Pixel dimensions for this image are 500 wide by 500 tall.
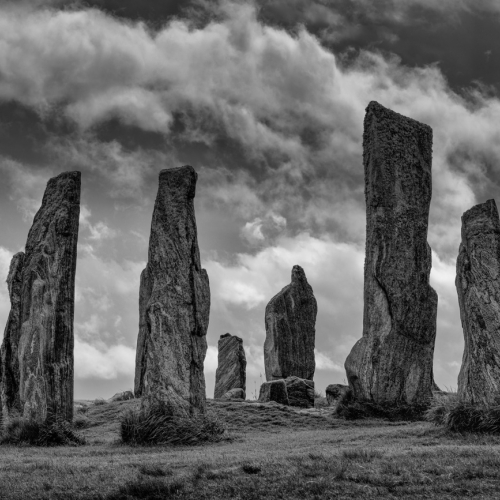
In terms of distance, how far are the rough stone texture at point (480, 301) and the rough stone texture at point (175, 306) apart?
6.51 meters

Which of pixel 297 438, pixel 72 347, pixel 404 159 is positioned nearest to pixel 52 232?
pixel 72 347

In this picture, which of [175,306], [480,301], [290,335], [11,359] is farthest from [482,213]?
[290,335]

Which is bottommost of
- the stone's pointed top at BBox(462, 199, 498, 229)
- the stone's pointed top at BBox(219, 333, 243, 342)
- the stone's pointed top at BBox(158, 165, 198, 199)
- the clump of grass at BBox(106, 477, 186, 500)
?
the clump of grass at BBox(106, 477, 186, 500)

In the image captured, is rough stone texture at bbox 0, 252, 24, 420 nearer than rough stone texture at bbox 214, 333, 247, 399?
Yes

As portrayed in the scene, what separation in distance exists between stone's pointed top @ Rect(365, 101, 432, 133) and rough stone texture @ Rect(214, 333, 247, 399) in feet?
48.8

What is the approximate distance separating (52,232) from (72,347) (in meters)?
3.22

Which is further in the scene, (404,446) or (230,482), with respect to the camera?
(404,446)

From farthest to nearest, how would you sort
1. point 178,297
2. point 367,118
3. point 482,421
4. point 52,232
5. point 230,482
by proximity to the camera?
point 367,118
point 52,232
point 178,297
point 482,421
point 230,482

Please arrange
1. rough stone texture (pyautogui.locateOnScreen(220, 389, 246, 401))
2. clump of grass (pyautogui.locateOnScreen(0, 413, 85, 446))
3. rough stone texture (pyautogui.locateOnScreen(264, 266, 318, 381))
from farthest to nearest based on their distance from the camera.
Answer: rough stone texture (pyautogui.locateOnScreen(264, 266, 318, 381)) → rough stone texture (pyautogui.locateOnScreen(220, 389, 246, 401)) → clump of grass (pyautogui.locateOnScreen(0, 413, 85, 446))

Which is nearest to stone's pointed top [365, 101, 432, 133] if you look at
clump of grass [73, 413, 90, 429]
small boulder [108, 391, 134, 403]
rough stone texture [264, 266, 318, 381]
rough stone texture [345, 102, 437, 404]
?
rough stone texture [345, 102, 437, 404]

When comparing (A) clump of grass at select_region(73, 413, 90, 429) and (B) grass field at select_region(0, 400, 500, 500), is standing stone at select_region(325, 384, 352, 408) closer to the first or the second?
(A) clump of grass at select_region(73, 413, 90, 429)

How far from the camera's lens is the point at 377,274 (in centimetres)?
2281

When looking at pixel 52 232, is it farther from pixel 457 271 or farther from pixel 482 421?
pixel 482 421

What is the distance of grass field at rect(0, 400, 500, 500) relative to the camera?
10289 mm
